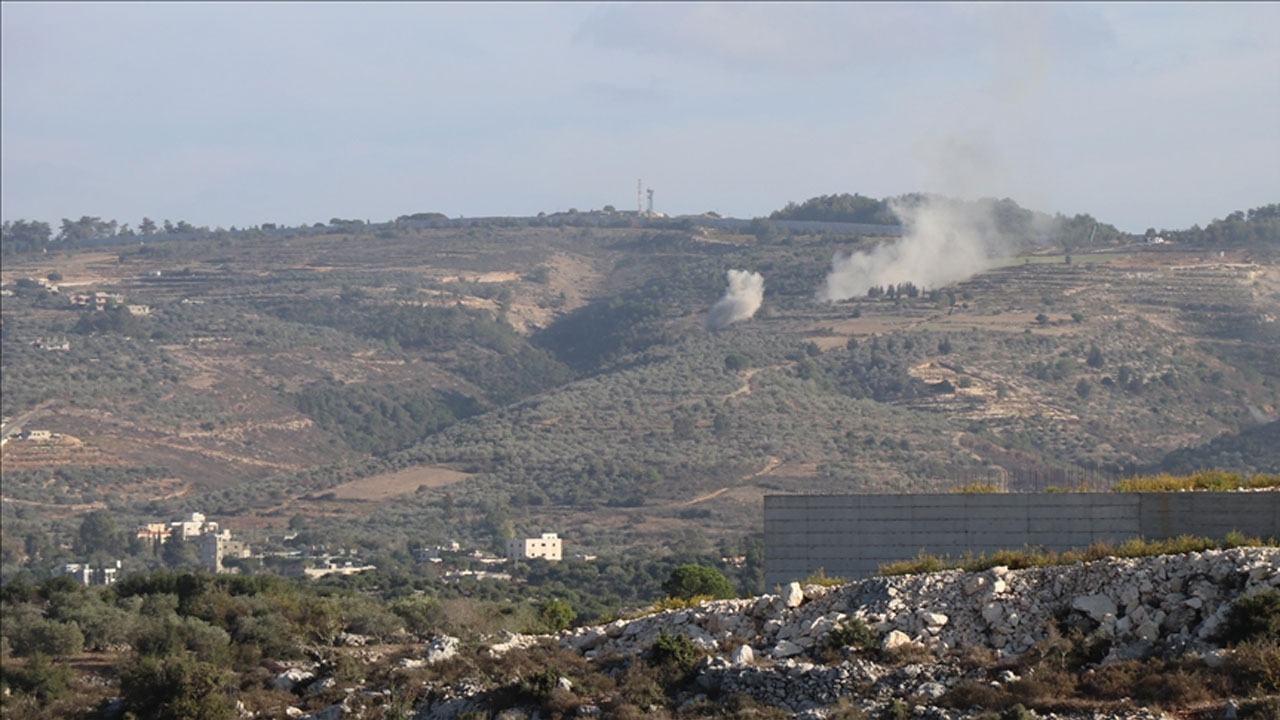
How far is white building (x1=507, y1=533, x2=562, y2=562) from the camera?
101 m

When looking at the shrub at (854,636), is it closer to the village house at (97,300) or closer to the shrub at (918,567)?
the shrub at (918,567)

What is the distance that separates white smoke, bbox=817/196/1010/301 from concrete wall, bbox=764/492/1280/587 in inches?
4791

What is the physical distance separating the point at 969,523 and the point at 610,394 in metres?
116

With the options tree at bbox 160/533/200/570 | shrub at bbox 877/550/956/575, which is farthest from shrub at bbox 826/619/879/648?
tree at bbox 160/533/200/570

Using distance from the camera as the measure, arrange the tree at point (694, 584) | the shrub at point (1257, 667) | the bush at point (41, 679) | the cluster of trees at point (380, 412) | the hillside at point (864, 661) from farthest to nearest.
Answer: the cluster of trees at point (380, 412) → the tree at point (694, 584) → the bush at point (41, 679) → the hillside at point (864, 661) → the shrub at point (1257, 667)

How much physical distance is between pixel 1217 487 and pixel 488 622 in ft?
44.8

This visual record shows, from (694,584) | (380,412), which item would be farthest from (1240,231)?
(694,584)

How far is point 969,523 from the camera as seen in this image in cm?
3131

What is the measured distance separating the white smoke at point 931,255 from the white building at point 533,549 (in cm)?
5747

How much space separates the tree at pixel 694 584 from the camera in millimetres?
43812

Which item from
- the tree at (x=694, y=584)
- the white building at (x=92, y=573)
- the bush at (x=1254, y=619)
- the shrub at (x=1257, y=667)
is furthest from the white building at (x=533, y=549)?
the shrub at (x=1257, y=667)

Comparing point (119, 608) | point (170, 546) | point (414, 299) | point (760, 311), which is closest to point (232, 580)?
point (119, 608)

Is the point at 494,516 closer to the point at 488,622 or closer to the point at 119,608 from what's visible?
the point at 119,608

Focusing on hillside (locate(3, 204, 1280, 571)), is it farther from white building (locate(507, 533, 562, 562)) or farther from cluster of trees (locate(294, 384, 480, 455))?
white building (locate(507, 533, 562, 562))
